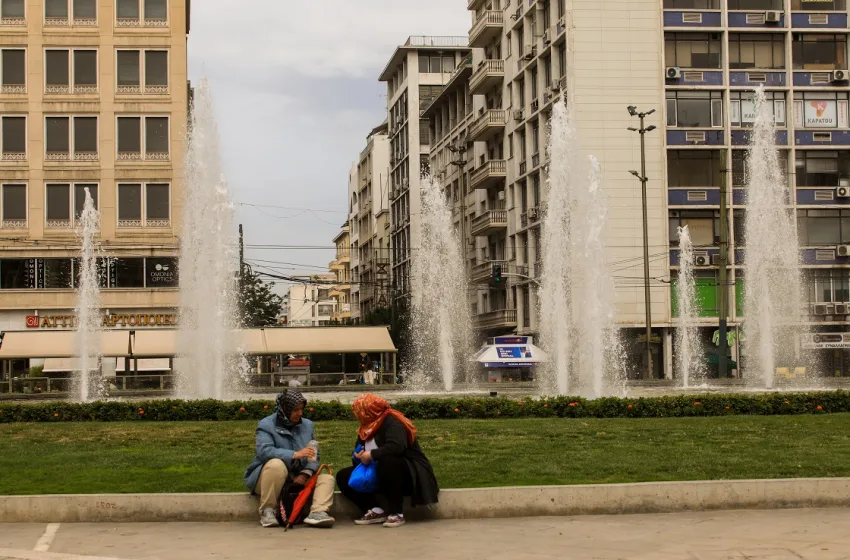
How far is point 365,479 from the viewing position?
33.1 feet

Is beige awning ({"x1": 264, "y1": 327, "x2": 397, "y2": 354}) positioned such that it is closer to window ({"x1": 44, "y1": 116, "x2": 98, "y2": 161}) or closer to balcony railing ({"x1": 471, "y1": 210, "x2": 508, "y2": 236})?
window ({"x1": 44, "y1": 116, "x2": 98, "y2": 161})

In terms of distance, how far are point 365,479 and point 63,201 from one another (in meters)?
45.1

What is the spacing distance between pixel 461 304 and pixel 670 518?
→ 4493 centimetres

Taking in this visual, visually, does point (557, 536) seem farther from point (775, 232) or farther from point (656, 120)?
point (656, 120)

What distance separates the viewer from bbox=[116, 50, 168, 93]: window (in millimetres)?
52812

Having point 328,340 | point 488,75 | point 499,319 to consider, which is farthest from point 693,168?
point 328,340

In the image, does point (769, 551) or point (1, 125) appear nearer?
point (769, 551)

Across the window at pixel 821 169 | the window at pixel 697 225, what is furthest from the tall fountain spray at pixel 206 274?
the window at pixel 821 169

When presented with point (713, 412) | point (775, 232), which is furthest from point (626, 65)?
point (713, 412)

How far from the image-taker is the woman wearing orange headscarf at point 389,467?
394 inches

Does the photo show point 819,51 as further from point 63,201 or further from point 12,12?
point 12,12

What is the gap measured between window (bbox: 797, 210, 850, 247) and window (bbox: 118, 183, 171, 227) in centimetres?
2915

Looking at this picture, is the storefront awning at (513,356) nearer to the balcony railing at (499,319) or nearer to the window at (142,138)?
the balcony railing at (499,319)

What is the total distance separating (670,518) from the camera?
33.7 ft
